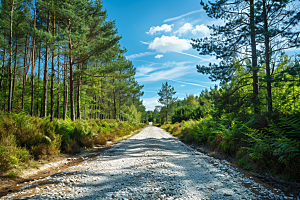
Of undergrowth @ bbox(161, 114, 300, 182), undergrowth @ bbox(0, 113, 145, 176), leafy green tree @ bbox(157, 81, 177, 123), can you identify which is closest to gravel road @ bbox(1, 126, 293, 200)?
undergrowth @ bbox(161, 114, 300, 182)

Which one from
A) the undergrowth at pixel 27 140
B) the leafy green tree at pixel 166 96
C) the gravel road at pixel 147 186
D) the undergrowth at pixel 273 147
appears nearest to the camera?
the gravel road at pixel 147 186

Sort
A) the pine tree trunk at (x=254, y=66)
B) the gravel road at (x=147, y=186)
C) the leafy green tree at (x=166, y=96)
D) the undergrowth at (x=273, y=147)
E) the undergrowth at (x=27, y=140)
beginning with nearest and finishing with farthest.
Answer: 1. the gravel road at (x=147, y=186)
2. the undergrowth at (x=273, y=147)
3. the undergrowth at (x=27, y=140)
4. the pine tree trunk at (x=254, y=66)
5. the leafy green tree at (x=166, y=96)

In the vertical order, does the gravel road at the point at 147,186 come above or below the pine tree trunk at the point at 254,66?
below

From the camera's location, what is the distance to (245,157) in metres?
5.41

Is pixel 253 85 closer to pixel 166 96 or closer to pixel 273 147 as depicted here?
pixel 273 147

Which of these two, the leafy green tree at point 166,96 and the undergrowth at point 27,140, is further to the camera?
the leafy green tree at point 166,96

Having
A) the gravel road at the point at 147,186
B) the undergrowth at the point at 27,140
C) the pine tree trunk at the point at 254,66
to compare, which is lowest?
the gravel road at the point at 147,186

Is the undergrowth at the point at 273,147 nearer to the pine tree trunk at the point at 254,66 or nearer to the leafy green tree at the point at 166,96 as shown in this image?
the pine tree trunk at the point at 254,66

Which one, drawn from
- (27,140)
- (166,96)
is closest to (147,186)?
(27,140)

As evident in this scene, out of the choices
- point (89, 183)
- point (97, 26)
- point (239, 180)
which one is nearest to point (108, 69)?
point (97, 26)

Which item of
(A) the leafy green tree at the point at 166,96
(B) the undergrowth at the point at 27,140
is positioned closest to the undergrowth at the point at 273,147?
(B) the undergrowth at the point at 27,140

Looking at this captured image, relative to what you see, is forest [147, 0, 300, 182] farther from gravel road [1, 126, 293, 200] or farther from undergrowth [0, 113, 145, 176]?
A: undergrowth [0, 113, 145, 176]

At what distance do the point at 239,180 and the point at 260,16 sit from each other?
24.4ft

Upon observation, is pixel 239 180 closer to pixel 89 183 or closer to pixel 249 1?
pixel 89 183
